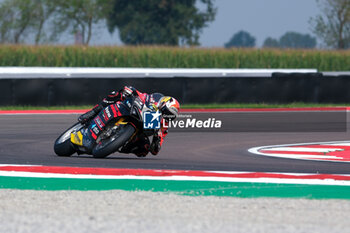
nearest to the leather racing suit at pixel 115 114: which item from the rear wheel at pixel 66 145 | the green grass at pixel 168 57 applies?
the rear wheel at pixel 66 145

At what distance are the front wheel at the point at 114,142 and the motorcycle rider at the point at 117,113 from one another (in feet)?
0.58

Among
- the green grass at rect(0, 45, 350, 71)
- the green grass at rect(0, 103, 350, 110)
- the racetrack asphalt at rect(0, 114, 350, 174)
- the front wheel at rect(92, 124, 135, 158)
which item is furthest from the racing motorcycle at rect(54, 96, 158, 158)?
the green grass at rect(0, 45, 350, 71)

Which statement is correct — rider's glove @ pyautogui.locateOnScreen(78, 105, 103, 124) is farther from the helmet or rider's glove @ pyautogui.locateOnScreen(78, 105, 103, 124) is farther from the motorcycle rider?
the helmet

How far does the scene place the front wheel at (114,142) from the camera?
10688mm

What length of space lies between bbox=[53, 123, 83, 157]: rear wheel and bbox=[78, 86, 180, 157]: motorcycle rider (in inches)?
13.6

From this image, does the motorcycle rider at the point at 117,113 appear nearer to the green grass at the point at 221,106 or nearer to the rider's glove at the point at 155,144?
the rider's glove at the point at 155,144

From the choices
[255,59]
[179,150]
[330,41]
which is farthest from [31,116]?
[330,41]

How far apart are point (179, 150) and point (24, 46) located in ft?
89.1

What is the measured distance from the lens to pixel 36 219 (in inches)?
270

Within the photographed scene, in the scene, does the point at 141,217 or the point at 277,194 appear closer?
the point at 141,217

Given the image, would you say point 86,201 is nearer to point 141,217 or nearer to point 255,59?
point 141,217

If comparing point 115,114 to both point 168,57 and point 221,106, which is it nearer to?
point 221,106

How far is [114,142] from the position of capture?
10.8 metres

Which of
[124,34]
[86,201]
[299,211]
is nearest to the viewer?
[299,211]
